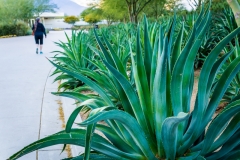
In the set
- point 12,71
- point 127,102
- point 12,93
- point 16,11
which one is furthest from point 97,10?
point 127,102

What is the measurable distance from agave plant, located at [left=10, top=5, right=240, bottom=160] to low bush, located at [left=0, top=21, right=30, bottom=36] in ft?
144

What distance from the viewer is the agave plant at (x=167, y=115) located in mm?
1992

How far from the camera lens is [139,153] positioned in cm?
Answer: 226

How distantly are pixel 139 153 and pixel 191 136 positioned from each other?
40 centimetres

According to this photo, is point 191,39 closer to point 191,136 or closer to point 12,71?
point 191,136

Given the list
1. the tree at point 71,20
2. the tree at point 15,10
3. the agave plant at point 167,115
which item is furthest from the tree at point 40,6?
the agave plant at point 167,115

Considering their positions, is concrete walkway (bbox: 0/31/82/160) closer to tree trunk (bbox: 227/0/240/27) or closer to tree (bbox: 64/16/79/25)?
tree trunk (bbox: 227/0/240/27)

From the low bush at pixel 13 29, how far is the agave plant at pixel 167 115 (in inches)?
1731

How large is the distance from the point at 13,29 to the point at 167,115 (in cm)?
4536

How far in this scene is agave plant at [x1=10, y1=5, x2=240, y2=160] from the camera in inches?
78.4

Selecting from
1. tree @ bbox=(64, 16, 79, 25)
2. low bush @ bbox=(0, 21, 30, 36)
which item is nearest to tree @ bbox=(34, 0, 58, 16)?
low bush @ bbox=(0, 21, 30, 36)

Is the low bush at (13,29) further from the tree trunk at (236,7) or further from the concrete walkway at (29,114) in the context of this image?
the tree trunk at (236,7)

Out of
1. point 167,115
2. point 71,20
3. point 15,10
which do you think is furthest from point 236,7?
point 71,20

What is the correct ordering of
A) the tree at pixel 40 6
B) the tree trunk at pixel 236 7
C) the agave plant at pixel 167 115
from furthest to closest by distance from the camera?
the tree at pixel 40 6 < the tree trunk at pixel 236 7 < the agave plant at pixel 167 115
